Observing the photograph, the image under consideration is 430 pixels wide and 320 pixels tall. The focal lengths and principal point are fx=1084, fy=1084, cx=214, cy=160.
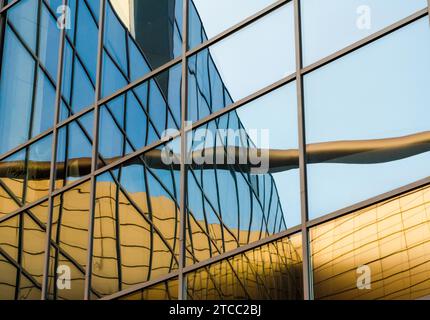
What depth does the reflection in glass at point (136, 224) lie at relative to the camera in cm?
1867

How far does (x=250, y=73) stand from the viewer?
727 inches

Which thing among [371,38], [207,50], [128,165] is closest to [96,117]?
[128,165]

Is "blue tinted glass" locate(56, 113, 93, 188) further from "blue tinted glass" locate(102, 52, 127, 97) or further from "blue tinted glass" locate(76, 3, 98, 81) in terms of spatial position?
"blue tinted glass" locate(76, 3, 98, 81)

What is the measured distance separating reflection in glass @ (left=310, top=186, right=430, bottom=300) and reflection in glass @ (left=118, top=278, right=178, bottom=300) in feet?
9.83

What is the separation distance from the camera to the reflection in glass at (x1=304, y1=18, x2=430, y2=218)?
15.8m

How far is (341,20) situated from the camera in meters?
17.3

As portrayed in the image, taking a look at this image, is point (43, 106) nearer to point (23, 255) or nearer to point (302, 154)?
point (23, 255)

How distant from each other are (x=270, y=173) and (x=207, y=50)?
307 centimetres

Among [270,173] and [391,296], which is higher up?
[270,173]

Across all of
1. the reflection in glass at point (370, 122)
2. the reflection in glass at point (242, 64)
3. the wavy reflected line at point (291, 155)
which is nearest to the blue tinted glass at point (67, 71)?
the wavy reflected line at point (291, 155)

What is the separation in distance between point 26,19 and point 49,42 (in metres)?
1.18

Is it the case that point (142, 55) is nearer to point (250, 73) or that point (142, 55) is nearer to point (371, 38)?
point (250, 73)
